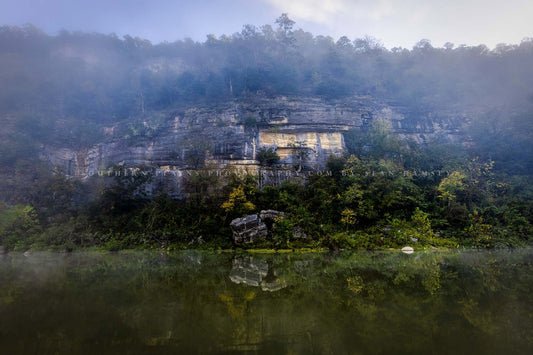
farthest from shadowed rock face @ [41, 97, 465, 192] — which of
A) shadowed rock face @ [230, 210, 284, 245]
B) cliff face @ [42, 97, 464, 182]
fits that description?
shadowed rock face @ [230, 210, 284, 245]

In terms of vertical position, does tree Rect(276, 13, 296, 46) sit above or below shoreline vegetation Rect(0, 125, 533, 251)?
above

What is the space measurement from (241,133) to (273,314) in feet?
70.1

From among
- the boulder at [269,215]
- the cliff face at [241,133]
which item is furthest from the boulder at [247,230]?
the cliff face at [241,133]

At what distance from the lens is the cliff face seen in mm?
24125

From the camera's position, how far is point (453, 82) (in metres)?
29.3

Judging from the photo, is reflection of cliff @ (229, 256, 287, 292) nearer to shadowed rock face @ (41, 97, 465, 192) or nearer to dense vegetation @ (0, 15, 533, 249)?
dense vegetation @ (0, 15, 533, 249)

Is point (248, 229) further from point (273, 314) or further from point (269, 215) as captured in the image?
point (273, 314)

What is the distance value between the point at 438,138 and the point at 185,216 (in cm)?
2526

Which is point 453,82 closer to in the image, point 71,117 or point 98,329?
point 98,329

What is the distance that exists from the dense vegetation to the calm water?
803 cm

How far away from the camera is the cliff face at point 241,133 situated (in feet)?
79.2

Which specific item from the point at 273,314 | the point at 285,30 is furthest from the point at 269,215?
the point at 285,30

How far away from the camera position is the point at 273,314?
409 centimetres

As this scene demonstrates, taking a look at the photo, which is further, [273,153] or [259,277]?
[273,153]
